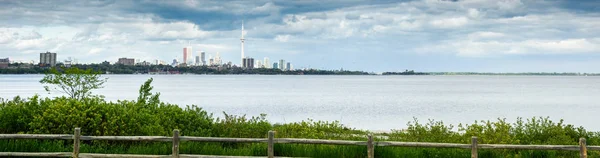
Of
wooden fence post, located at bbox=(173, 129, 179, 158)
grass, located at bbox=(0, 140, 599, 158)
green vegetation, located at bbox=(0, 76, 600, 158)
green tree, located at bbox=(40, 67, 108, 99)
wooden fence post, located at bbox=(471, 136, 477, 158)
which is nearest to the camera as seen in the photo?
wooden fence post, located at bbox=(471, 136, 477, 158)

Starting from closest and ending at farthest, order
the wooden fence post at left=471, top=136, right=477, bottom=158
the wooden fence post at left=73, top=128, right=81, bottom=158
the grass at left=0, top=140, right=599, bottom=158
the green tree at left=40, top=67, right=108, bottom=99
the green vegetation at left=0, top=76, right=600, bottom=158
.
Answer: the wooden fence post at left=471, top=136, right=477, bottom=158 → the wooden fence post at left=73, top=128, right=81, bottom=158 → the grass at left=0, top=140, right=599, bottom=158 → the green vegetation at left=0, top=76, right=600, bottom=158 → the green tree at left=40, top=67, right=108, bottom=99

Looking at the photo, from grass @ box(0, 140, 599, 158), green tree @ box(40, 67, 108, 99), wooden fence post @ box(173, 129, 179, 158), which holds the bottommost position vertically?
grass @ box(0, 140, 599, 158)

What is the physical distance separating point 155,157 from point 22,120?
5.92m

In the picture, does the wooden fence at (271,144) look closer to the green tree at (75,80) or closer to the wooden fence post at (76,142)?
the wooden fence post at (76,142)

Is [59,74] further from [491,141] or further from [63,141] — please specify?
[491,141]

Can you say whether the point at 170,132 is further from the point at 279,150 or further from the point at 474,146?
the point at 474,146

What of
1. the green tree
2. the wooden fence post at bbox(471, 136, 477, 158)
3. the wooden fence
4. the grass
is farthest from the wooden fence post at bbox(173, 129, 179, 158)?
the green tree

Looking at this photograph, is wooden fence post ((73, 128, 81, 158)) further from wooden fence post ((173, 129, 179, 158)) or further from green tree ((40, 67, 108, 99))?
green tree ((40, 67, 108, 99))

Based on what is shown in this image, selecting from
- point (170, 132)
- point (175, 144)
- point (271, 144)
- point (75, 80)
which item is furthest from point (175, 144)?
point (75, 80)

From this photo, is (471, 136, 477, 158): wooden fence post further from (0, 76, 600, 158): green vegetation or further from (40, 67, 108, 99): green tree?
(40, 67, 108, 99): green tree

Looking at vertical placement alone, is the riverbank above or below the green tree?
below

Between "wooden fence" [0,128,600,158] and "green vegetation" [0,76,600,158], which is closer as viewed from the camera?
"wooden fence" [0,128,600,158]

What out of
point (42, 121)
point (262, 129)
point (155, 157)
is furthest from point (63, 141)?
point (262, 129)

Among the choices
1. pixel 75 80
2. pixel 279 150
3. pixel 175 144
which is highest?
pixel 75 80
